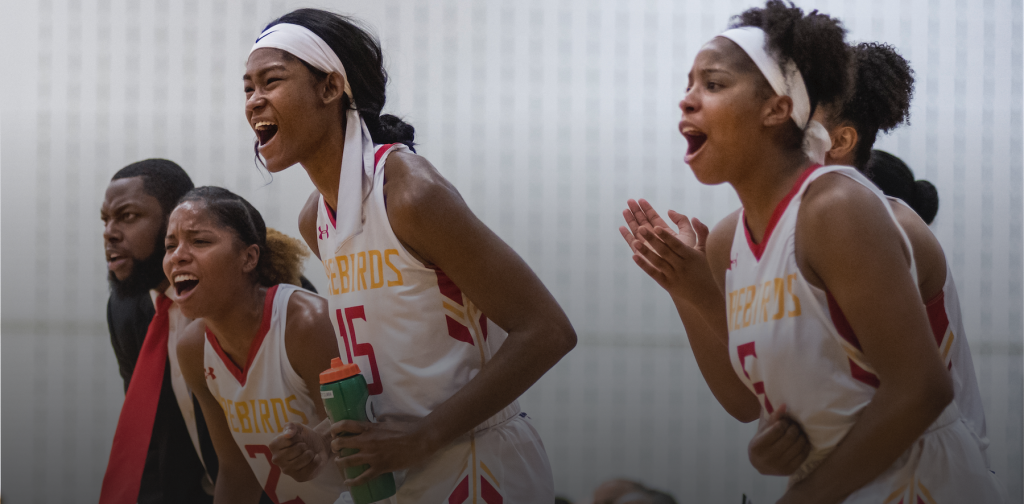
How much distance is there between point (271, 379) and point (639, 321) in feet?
3.03

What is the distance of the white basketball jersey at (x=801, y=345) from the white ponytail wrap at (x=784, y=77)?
3.7 inches

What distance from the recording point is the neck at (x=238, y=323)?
171 centimetres

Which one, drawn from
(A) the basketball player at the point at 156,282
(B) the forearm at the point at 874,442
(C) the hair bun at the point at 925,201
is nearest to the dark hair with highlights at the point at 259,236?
(A) the basketball player at the point at 156,282

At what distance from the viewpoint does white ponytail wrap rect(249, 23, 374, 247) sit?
4.15ft

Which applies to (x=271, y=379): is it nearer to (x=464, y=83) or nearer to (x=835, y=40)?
(x=464, y=83)

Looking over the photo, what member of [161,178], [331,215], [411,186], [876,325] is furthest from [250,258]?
[876,325]

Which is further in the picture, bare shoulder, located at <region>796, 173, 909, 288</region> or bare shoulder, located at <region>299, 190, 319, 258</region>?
bare shoulder, located at <region>299, 190, 319, 258</region>

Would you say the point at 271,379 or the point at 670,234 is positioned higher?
the point at 670,234

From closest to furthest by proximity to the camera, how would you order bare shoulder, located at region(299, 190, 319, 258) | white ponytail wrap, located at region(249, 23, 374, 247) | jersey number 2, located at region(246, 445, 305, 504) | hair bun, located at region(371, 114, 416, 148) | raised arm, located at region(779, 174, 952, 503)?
raised arm, located at region(779, 174, 952, 503) < white ponytail wrap, located at region(249, 23, 374, 247) < hair bun, located at region(371, 114, 416, 148) < bare shoulder, located at region(299, 190, 319, 258) < jersey number 2, located at region(246, 445, 305, 504)

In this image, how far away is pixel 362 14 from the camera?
6.48 ft

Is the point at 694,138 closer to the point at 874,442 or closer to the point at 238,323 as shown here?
the point at 874,442

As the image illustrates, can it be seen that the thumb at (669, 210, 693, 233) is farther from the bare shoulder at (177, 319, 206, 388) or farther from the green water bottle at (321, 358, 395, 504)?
the bare shoulder at (177, 319, 206, 388)


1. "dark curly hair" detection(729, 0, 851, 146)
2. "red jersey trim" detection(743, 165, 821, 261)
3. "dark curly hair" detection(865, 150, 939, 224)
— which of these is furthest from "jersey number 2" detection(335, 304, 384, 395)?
"dark curly hair" detection(865, 150, 939, 224)

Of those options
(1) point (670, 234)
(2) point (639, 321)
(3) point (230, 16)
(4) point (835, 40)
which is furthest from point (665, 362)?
(3) point (230, 16)
